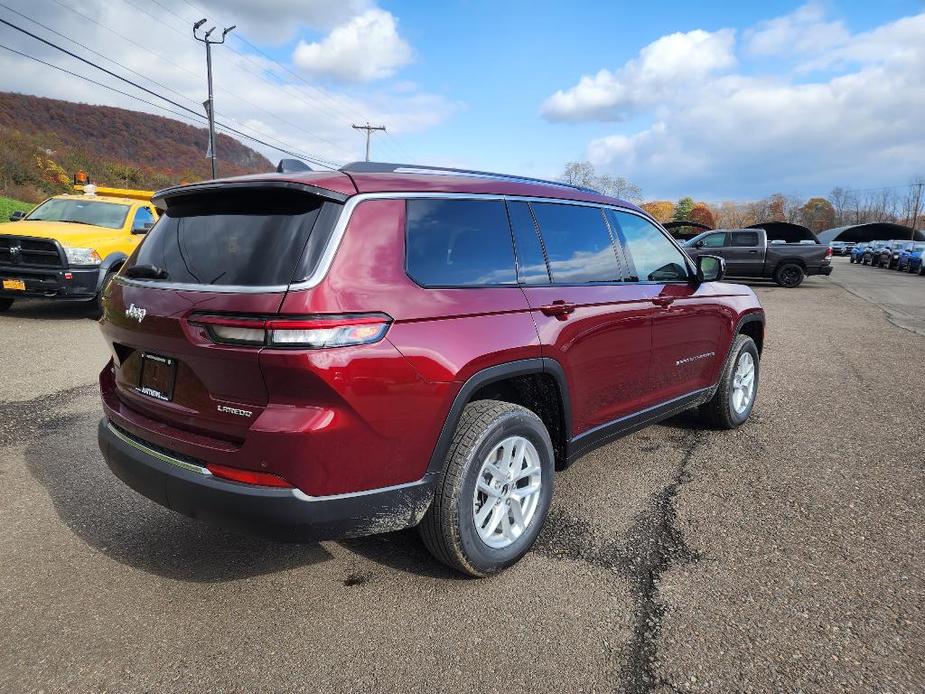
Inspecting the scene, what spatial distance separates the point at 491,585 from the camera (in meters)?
2.71

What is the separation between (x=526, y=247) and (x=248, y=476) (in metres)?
1.66

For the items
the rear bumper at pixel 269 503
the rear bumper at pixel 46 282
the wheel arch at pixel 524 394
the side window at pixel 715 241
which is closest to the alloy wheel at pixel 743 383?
the wheel arch at pixel 524 394

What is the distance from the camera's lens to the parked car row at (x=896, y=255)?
1145 inches

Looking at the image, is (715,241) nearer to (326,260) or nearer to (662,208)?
(326,260)

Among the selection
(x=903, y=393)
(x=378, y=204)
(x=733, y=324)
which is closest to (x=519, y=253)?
(x=378, y=204)

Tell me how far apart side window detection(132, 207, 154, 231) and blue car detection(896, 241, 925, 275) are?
3152 cm

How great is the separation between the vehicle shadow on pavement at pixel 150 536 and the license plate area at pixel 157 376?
0.78 meters

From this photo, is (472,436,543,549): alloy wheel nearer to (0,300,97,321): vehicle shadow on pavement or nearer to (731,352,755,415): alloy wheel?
(731,352,755,415): alloy wheel

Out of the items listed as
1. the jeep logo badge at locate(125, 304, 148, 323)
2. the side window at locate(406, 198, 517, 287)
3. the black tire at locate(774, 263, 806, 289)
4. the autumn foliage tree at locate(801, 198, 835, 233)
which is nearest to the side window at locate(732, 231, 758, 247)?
the black tire at locate(774, 263, 806, 289)

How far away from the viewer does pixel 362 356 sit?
2.18 m

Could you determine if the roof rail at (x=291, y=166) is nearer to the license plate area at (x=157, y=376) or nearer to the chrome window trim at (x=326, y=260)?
the chrome window trim at (x=326, y=260)

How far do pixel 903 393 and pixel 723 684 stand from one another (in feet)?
17.9

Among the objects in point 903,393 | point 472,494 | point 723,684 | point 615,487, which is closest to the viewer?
point 723,684

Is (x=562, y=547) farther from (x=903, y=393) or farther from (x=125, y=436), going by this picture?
(x=903, y=393)
